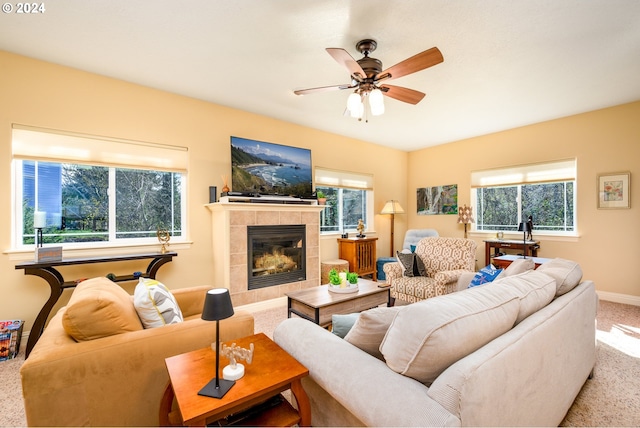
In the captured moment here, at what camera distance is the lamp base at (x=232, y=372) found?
47.1 inches

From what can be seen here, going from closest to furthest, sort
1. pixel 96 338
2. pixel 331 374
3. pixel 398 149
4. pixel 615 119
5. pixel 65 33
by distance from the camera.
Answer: pixel 331 374 → pixel 96 338 → pixel 65 33 → pixel 615 119 → pixel 398 149

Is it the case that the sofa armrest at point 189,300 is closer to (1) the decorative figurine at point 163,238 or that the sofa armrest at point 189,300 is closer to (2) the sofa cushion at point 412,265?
(1) the decorative figurine at point 163,238

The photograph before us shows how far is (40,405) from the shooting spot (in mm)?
1211

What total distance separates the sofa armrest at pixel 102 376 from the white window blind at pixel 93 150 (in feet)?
7.26

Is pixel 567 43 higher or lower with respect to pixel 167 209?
higher

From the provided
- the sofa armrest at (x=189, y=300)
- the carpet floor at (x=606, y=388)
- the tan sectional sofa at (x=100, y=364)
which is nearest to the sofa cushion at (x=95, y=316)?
the tan sectional sofa at (x=100, y=364)

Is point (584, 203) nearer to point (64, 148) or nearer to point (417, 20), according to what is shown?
point (417, 20)

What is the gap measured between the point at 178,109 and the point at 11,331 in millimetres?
2744

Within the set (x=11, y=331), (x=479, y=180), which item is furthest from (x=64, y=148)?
(x=479, y=180)

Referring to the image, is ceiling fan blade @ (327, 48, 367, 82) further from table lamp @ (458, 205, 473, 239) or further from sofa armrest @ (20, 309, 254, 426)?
table lamp @ (458, 205, 473, 239)

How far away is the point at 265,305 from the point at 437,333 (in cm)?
323

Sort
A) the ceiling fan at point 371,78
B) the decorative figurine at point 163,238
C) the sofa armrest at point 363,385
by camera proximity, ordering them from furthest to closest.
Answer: the decorative figurine at point 163,238
the ceiling fan at point 371,78
the sofa armrest at point 363,385

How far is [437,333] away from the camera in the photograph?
963 millimetres

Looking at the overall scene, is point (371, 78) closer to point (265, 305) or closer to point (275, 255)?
point (275, 255)
